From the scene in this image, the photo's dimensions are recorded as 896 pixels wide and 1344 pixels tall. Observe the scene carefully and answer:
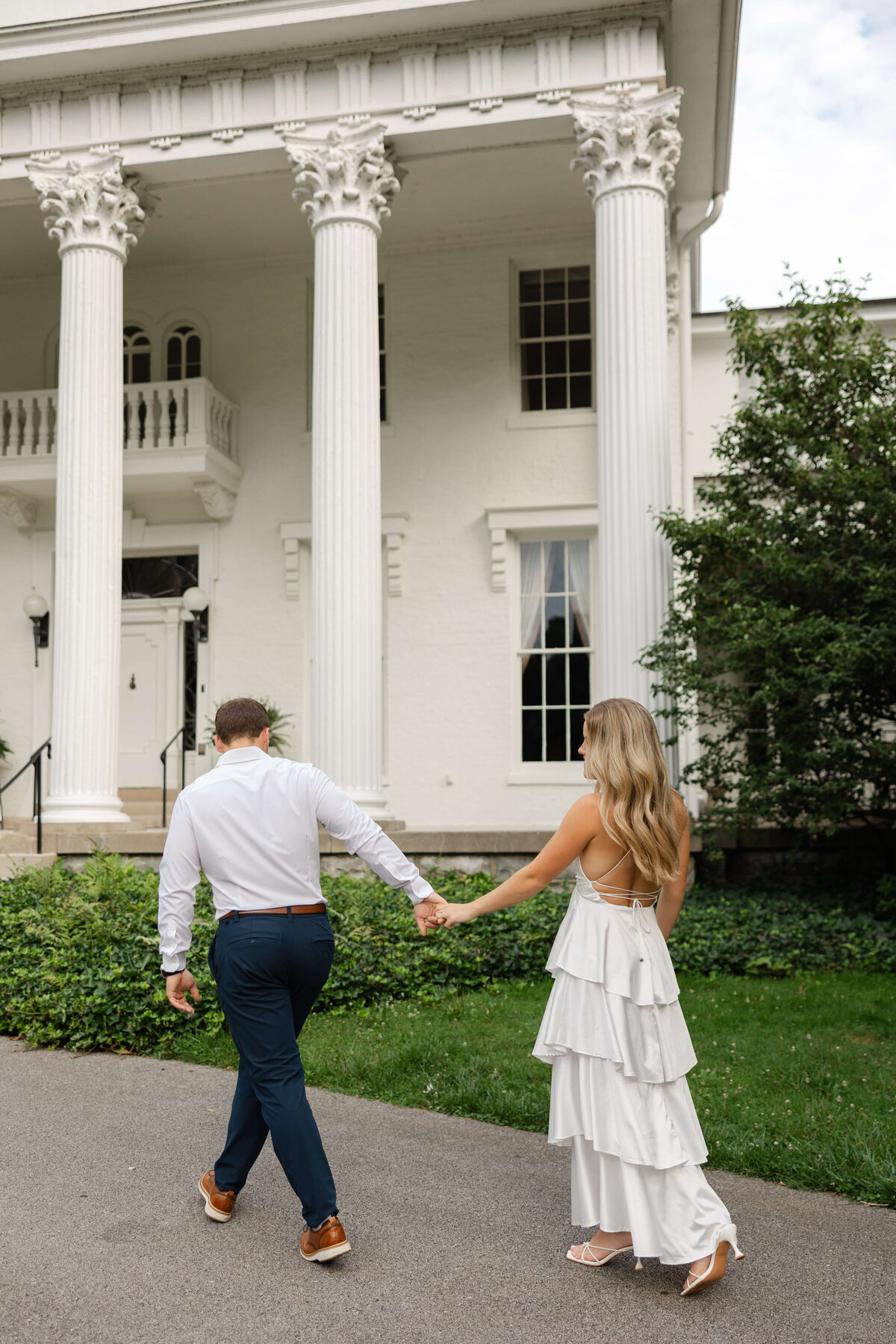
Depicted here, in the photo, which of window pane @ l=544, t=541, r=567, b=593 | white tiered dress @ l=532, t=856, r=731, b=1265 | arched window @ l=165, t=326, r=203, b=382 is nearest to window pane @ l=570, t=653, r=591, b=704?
window pane @ l=544, t=541, r=567, b=593

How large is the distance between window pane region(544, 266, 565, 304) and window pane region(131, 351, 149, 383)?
18.2 ft

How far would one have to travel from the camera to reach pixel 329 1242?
394 centimetres

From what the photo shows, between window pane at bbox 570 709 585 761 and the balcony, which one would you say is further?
window pane at bbox 570 709 585 761

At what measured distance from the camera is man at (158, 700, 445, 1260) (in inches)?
157

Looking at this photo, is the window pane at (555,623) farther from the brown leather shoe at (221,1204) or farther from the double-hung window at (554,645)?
the brown leather shoe at (221,1204)

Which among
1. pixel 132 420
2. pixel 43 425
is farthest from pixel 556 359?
pixel 43 425

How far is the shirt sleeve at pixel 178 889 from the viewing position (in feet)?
13.9

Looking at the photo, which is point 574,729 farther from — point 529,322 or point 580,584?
point 529,322

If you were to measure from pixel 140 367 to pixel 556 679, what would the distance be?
725 cm

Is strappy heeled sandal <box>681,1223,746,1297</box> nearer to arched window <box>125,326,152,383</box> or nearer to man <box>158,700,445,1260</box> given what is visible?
man <box>158,700,445,1260</box>

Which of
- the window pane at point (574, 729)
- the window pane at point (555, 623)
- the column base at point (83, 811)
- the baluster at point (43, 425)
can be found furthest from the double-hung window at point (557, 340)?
the column base at point (83, 811)

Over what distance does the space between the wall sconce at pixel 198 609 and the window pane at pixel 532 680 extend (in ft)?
13.8

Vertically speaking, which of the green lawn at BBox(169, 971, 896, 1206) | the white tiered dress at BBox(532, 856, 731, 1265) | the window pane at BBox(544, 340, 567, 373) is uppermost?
the window pane at BBox(544, 340, 567, 373)

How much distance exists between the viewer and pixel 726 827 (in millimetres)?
10438
